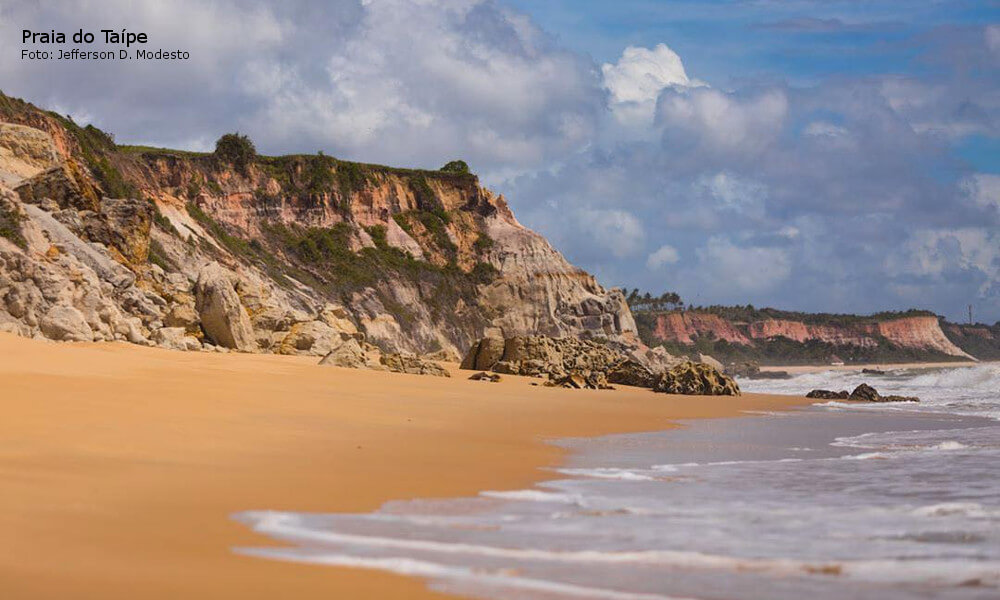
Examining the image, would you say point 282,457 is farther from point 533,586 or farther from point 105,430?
point 533,586

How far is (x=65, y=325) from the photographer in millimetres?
Result: 14109

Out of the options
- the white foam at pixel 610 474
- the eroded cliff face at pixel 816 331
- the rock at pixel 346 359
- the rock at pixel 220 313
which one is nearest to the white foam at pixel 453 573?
the white foam at pixel 610 474

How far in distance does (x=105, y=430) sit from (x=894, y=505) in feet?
17.5

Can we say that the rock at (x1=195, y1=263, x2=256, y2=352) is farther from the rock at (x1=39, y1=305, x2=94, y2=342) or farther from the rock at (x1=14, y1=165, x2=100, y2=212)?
the rock at (x1=39, y1=305, x2=94, y2=342)

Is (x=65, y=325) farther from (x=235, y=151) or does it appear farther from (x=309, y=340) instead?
(x=235, y=151)

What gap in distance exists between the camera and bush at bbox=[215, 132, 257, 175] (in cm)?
5359

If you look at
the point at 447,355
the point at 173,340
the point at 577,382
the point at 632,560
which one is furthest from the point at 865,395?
the point at 632,560

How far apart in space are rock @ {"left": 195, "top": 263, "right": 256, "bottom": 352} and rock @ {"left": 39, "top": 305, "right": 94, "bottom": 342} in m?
6.32

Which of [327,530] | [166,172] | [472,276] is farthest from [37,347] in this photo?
→ [472,276]

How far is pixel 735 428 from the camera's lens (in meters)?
13.6

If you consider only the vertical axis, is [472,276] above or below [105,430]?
above

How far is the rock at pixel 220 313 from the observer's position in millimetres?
20969

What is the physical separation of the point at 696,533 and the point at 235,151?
172 feet

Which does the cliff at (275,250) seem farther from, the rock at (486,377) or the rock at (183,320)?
the rock at (486,377)
